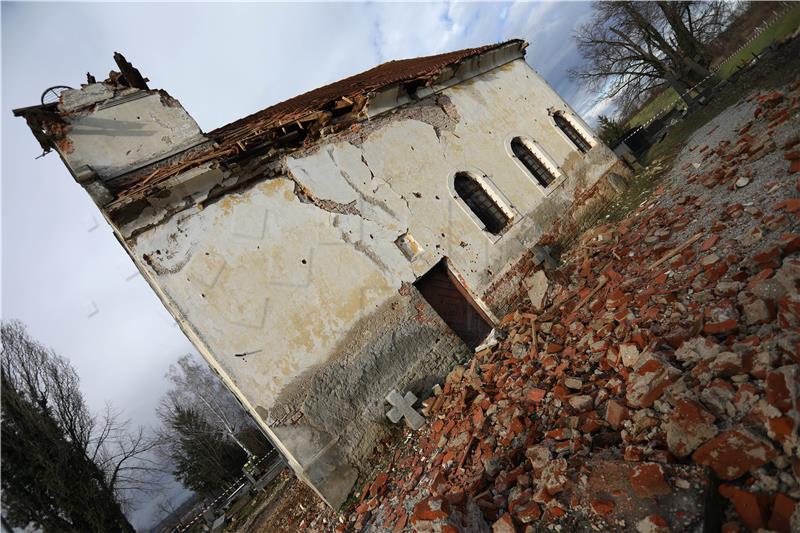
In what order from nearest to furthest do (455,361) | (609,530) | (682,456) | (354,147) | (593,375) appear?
(609,530) < (682,456) < (593,375) < (455,361) < (354,147)

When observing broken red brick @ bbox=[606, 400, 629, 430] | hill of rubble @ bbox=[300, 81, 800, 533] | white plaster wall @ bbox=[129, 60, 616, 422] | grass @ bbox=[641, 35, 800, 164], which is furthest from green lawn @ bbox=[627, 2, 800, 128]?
broken red brick @ bbox=[606, 400, 629, 430]

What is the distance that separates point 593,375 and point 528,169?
23.6 feet

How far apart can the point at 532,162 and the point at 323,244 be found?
6.61 metres

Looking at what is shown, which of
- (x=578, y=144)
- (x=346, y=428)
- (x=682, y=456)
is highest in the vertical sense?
(x=578, y=144)

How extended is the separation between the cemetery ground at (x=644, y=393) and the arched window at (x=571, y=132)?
3.67 metres

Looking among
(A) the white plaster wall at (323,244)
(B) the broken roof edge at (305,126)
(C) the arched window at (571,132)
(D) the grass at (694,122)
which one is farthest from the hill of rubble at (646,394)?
(B) the broken roof edge at (305,126)

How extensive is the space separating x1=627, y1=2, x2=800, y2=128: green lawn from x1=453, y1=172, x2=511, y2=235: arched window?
17956mm

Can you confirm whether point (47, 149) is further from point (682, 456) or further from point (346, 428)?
point (682, 456)

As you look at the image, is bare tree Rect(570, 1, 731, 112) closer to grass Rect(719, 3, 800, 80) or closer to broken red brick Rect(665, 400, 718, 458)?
grass Rect(719, 3, 800, 80)

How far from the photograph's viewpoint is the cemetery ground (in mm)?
2277

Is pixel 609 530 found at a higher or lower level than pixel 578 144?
lower

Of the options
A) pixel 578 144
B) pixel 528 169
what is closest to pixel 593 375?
pixel 528 169

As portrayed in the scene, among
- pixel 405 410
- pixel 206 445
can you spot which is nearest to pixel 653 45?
pixel 405 410

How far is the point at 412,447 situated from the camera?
5.79 m
